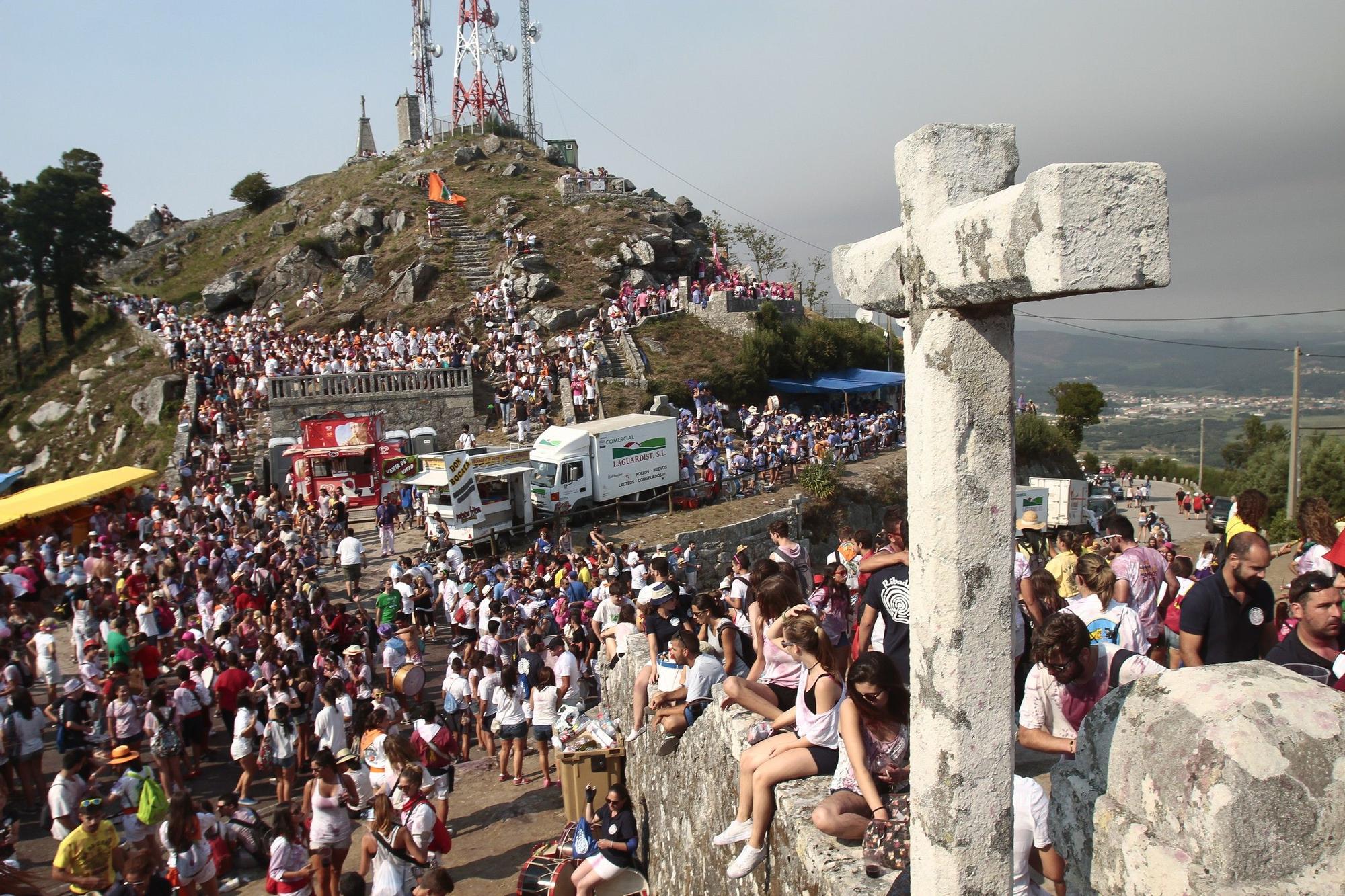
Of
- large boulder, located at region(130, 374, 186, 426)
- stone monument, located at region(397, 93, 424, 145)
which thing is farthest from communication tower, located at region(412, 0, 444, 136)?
large boulder, located at region(130, 374, 186, 426)

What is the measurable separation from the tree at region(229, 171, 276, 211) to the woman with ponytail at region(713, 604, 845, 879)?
61894 millimetres

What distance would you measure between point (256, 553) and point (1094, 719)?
51.9 feet

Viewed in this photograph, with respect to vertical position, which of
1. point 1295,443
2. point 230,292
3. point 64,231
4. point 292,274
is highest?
point 64,231

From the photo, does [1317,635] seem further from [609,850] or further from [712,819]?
[609,850]

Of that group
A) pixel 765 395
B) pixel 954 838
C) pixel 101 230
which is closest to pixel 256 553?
pixel 954 838

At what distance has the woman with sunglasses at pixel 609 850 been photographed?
6.65 m

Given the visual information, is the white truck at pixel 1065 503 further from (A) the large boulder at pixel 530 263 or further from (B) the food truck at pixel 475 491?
(A) the large boulder at pixel 530 263

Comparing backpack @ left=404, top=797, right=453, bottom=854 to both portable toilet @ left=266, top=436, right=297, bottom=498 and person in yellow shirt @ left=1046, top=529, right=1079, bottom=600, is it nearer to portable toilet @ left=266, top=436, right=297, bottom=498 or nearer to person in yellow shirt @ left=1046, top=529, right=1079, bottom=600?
person in yellow shirt @ left=1046, top=529, right=1079, bottom=600

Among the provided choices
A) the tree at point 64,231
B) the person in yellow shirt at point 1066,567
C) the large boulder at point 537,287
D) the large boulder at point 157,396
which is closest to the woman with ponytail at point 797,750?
the person in yellow shirt at point 1066,567

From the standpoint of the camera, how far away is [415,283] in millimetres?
40750

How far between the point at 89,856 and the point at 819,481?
21.4 meters

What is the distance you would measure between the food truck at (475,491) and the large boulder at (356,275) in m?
24.7

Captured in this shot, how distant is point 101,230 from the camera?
41531mm

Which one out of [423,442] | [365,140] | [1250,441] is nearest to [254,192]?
[365,140]
